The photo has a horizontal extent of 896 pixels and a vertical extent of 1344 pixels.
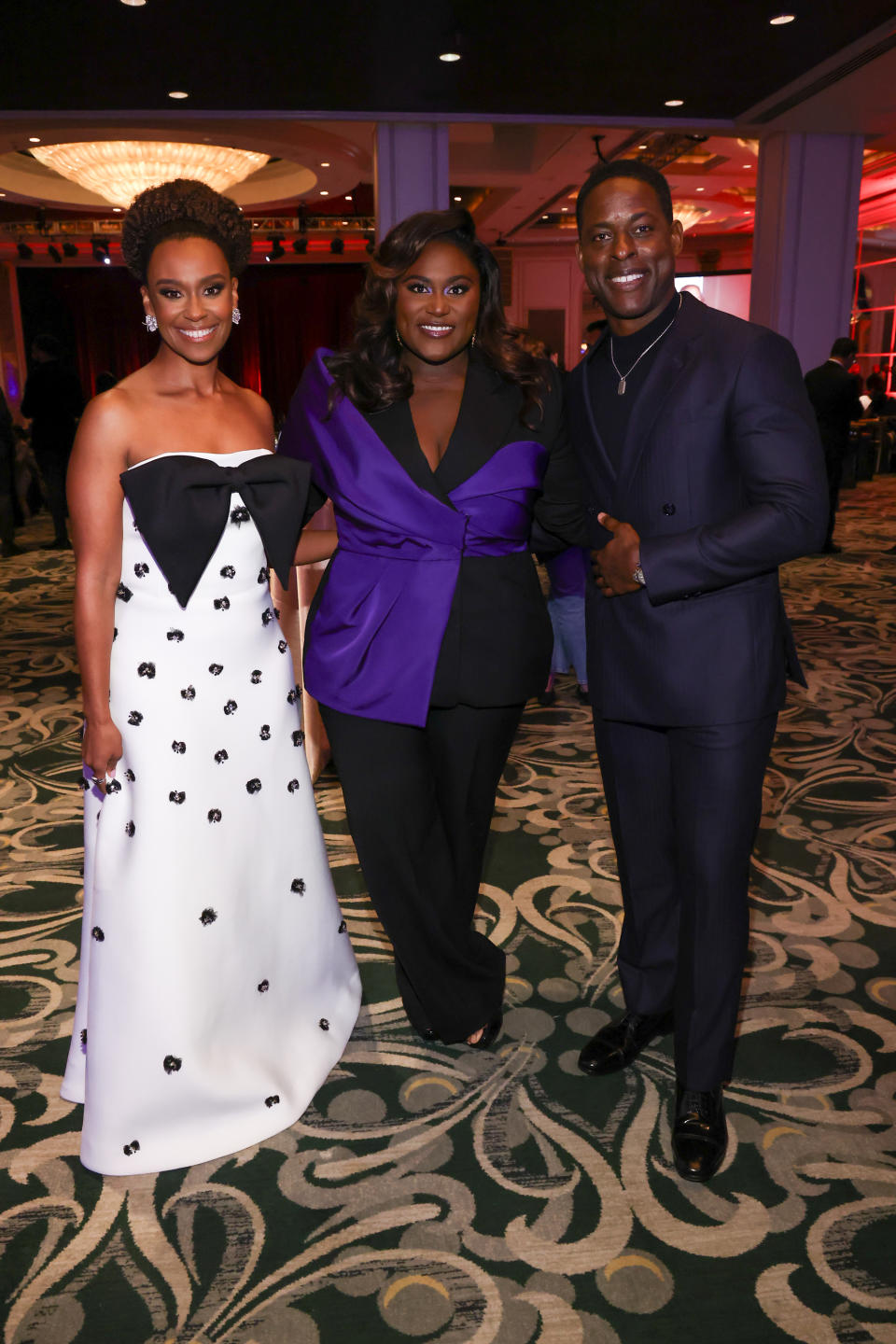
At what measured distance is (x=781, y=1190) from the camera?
5.99 feet

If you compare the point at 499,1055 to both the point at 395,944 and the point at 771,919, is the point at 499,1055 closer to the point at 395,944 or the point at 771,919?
the point at 395,944

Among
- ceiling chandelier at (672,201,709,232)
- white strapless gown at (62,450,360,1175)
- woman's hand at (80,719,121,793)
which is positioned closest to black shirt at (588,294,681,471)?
white strapless gown at (62,450,360,1175)

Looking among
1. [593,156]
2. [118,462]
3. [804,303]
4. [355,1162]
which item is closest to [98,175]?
[593,156]

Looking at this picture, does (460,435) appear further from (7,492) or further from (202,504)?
(7,492)

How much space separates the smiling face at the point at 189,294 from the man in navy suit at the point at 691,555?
658mm

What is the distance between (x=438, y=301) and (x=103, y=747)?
1.03m

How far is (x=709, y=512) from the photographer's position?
1729 mm

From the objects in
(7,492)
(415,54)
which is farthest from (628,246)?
(7,492)

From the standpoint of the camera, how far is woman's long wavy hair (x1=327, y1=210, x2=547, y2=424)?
1857 millimetres

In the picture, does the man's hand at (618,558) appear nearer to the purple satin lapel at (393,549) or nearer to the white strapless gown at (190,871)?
the purple satin lapel at (393,549)

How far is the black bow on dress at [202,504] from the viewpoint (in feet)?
5.67

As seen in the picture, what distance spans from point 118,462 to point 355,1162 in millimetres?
1371

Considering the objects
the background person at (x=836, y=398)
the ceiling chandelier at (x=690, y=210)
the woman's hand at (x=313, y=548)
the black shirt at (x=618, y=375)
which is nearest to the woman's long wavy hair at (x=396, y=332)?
the black shirt at (x=618, y=375)

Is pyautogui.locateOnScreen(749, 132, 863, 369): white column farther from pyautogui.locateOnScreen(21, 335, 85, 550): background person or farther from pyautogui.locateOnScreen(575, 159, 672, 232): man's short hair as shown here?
pyautogui.locateOnScreen(575, 159, 672, 232): man's short hair
